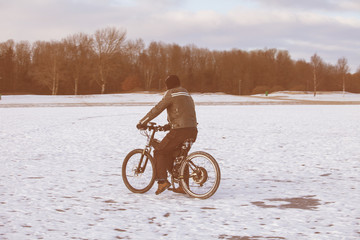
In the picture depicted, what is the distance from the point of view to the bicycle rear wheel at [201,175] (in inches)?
247

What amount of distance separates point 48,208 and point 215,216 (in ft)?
7.44

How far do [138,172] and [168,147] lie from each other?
0.88 meters

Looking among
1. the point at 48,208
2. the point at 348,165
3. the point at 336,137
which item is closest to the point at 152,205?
the point at 48,208

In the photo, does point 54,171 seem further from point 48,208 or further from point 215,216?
point 215,216

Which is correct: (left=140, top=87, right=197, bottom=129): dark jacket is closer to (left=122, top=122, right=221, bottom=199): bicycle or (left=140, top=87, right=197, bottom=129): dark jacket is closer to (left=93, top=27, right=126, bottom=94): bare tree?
(left=122, top=122, right=221, bottom=199): bicycle

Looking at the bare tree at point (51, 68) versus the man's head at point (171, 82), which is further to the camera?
the bare tree at point (51, 68)

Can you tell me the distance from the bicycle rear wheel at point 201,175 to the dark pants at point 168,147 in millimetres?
240

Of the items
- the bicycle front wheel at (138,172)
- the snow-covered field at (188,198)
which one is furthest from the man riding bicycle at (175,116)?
the snow-covered field at (188,198)

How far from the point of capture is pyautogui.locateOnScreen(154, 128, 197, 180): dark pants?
6289 mm

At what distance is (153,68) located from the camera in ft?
304

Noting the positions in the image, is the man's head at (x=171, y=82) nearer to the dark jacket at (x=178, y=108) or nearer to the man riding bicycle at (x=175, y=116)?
the man riding bicycle at (x=175, y=116)

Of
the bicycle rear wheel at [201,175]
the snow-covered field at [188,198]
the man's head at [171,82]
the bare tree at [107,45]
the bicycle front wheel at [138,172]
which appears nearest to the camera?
the snow-covered field at [188,198]

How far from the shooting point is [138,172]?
6957 millimetres

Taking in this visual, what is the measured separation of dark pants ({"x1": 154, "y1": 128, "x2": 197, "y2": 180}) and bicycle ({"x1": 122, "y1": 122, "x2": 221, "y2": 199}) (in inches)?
3.3
